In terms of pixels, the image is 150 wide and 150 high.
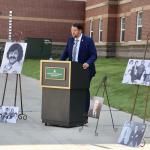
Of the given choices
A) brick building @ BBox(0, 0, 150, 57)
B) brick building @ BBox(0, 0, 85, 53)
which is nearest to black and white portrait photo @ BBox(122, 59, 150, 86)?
brick building @ BBox(0, 0, 150, 57)

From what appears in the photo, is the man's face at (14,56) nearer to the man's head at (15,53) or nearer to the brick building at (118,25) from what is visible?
the man's head at (15,53)

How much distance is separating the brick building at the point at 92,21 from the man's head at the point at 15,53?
20.5 metres

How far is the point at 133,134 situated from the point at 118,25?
30.9m

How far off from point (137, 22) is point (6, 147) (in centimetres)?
2591

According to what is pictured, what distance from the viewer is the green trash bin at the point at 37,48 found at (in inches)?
1750

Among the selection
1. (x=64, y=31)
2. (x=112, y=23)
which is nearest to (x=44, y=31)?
(x=64, y=31)

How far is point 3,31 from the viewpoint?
154 feet

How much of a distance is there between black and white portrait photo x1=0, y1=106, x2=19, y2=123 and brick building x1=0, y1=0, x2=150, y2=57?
68.9 ft

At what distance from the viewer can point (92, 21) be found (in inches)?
1732

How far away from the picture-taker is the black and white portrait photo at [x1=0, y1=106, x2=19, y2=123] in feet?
35.2

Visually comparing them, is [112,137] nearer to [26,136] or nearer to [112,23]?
[26,136]

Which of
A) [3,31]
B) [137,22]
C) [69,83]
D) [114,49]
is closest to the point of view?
[69,83]

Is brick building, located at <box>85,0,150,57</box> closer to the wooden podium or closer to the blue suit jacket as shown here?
the blue suit jacket

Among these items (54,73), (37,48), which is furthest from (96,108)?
(37,48)
